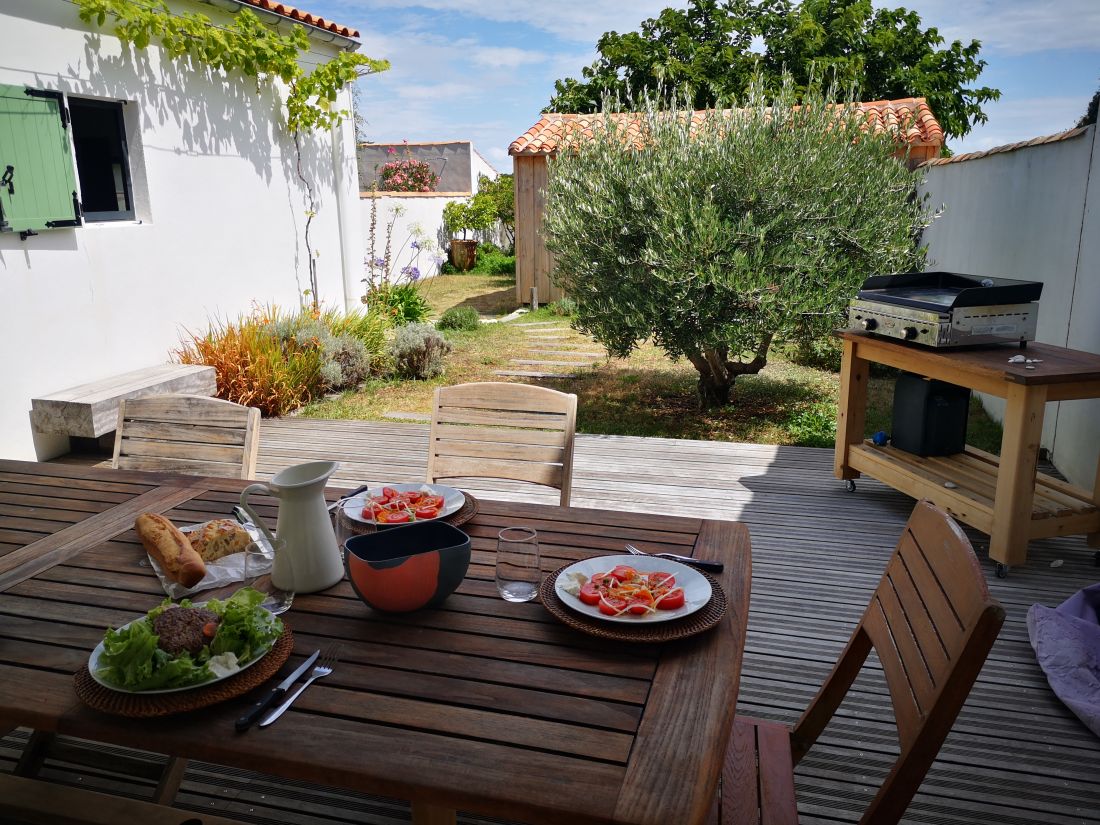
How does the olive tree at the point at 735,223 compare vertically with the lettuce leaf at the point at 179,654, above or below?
above

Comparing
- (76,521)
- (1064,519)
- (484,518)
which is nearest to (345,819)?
(484,518)

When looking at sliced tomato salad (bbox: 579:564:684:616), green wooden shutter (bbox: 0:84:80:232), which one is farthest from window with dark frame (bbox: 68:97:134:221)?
sliced tomato salad (bbox: 579:564:684:616)

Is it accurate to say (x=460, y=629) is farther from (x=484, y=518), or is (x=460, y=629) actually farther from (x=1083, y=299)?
(x=1083, y=299)

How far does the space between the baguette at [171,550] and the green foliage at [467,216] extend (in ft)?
48.2

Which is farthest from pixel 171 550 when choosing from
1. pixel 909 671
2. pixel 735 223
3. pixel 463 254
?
pixel 463 254

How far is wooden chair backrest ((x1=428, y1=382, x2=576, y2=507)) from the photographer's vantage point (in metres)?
2.65

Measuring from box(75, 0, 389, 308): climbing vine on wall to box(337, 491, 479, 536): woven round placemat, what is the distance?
511cm

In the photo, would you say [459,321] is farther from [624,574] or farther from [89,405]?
[624,574]

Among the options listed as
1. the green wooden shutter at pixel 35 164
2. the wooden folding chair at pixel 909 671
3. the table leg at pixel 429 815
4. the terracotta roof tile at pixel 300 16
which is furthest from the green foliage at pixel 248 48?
the wooden folding chair at pixel 909 671

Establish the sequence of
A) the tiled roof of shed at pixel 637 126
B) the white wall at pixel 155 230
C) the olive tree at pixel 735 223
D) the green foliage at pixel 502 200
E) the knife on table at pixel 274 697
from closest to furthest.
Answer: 1. the knife on table at pixel 274 697
2. the white wall at pixel 155 230
3. the olive tree at pixel 735 223
4. the tiled roof of shed at pixel 637 126
5. the green foliage at pixel 502 200

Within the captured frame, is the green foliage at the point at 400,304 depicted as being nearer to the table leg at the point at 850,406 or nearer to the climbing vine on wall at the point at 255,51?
the climbing vine on wall at the point at 255,51

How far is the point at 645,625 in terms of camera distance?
146 cm

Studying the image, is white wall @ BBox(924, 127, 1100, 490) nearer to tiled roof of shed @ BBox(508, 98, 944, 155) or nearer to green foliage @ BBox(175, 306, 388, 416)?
tiled roof of shed @ BBox(508, 98, 944, 155)

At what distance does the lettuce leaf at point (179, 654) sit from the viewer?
1.24m
